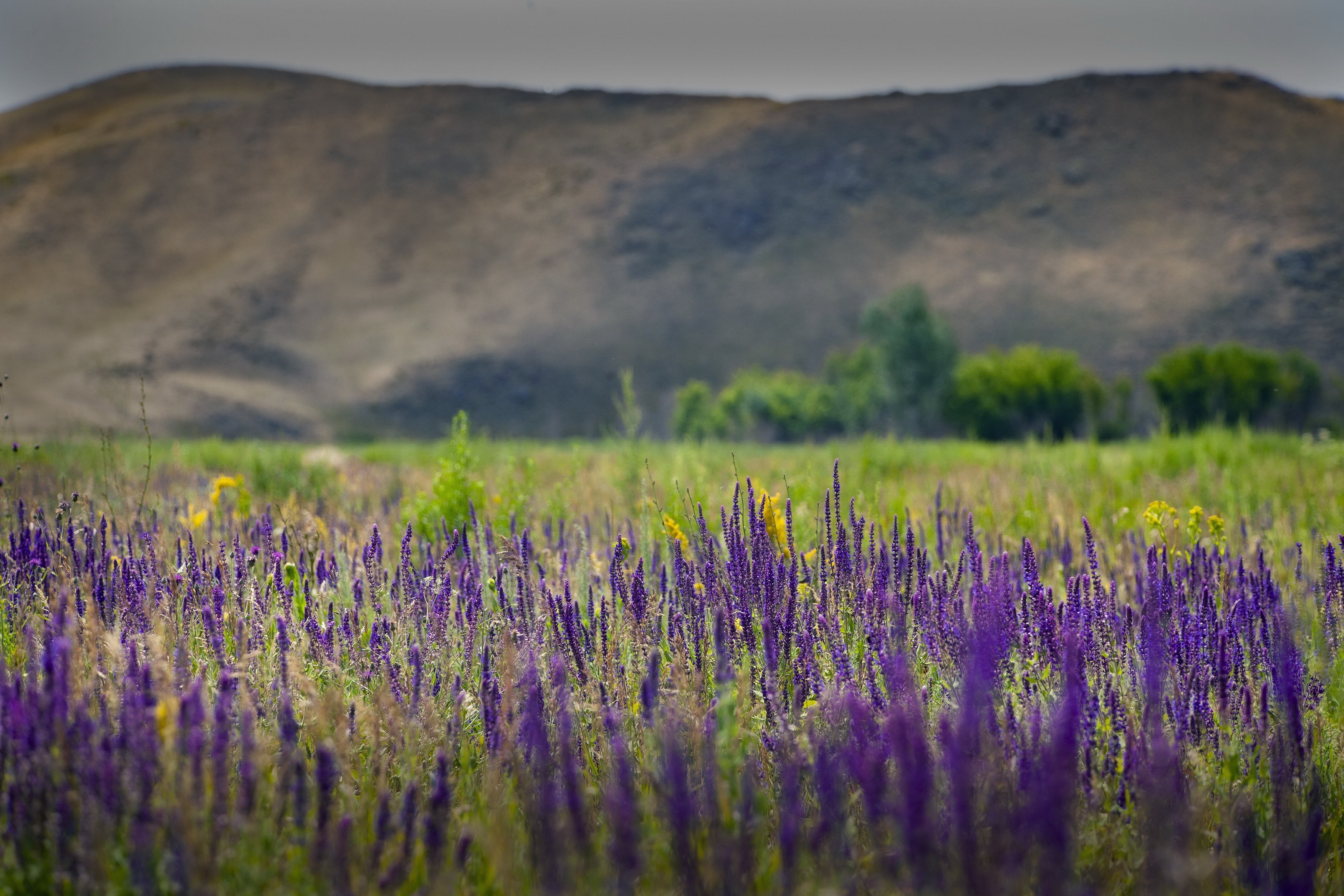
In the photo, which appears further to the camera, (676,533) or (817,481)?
(817,481)

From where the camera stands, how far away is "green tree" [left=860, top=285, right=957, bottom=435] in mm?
52188

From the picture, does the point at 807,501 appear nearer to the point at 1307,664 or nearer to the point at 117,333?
the point at 1307,664

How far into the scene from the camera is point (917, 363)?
172ft

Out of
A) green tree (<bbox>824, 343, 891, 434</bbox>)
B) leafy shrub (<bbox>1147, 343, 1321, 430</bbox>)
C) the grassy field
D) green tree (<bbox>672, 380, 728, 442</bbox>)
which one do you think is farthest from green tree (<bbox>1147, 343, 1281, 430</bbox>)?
the grassy field

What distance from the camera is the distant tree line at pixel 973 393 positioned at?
4650 centimetres

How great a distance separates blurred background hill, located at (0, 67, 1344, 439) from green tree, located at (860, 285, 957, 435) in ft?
66.5

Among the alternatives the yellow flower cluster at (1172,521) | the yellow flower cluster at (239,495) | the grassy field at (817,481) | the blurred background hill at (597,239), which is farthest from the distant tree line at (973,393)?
the yellow flower cluster at (1172,521)

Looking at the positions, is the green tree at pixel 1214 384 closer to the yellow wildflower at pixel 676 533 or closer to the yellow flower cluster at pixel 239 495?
the yellow wildflower at pixel 676 533

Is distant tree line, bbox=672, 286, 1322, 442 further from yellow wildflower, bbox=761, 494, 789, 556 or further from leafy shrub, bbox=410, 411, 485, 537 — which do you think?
yellow wildflower, bbox=761, 494, 789, 556

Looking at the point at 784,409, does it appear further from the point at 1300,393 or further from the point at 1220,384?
the point at 1300,393

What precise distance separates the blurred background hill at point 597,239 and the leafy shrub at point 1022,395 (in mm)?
21953

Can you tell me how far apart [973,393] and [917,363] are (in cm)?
437

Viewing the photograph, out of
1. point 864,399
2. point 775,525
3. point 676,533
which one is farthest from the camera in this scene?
point 864,399

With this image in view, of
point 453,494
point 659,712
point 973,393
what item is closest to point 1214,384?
point 973,393
